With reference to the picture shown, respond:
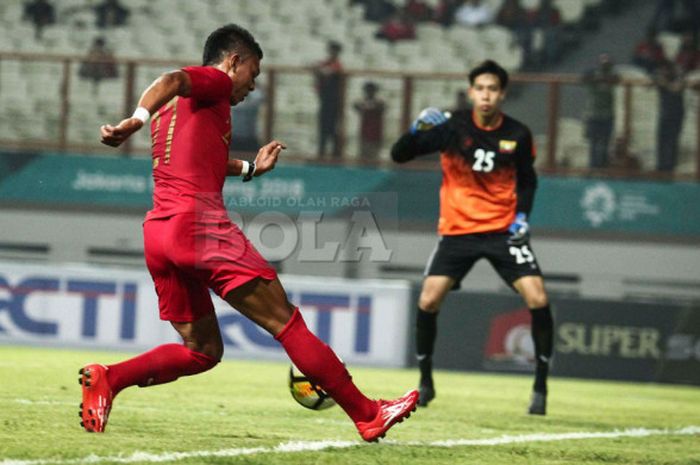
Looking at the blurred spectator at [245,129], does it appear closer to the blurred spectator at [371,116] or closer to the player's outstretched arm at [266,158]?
the blurred spectator at [371,116]

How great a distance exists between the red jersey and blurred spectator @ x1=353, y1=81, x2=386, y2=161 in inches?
446

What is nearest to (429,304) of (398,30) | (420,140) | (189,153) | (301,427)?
(420,140)

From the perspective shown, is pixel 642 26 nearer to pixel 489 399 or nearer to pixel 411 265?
pixel 411 265

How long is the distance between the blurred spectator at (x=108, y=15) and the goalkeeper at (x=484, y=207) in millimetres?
13936

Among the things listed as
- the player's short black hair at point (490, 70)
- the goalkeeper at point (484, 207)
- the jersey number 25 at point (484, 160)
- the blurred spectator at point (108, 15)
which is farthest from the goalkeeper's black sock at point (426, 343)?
the blurred spectator at point (108, 15)

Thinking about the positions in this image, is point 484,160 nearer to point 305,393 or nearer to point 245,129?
point 305,393

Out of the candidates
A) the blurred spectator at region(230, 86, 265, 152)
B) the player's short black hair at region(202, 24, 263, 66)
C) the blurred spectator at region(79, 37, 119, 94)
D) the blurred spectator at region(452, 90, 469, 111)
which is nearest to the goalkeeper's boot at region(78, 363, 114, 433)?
the player's short black hair at region(202, 24, 263, 66)

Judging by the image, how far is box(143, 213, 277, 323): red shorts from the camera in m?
6.51

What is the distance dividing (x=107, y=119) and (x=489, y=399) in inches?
339

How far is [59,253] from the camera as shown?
19.4 m

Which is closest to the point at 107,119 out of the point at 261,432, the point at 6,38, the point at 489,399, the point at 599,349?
the point at 6,38

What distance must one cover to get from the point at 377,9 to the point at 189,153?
16.9 metres

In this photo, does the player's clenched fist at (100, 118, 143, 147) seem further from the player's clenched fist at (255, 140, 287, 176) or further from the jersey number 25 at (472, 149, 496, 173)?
the jersey number 25 at (472, 149, 496, 173)

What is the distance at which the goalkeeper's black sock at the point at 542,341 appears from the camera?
32.6ft
